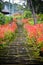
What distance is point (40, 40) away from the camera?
10133 millimetres

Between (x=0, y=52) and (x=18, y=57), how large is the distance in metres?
1.22

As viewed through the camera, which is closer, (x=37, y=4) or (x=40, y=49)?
(x=40, y=49)

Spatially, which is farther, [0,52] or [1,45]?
[1,45]

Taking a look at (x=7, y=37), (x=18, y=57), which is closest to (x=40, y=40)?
(x=18, y=57)

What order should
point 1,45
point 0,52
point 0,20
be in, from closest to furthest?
1. point 0,52
2. point 1,45
3. point 0,20

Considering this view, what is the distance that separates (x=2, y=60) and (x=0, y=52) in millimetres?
1345

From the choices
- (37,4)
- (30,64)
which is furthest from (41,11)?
(30,64)

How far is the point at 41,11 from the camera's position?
36438mm

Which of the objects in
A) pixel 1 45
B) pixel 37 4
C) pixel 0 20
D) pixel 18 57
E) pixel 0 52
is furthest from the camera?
pixel 37 4

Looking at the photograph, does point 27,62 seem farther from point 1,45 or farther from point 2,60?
point 1,45

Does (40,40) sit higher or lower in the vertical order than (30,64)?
higher

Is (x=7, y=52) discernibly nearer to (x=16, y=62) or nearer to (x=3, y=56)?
(x=3, y=56)

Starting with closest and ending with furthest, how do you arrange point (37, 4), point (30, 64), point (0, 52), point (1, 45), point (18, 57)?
point (30, 64) < point (18, 57) < point (0, 52) < point (1, 45) < point (37, 4)

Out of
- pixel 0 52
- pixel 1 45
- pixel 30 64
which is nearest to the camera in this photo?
pixel 30 64
